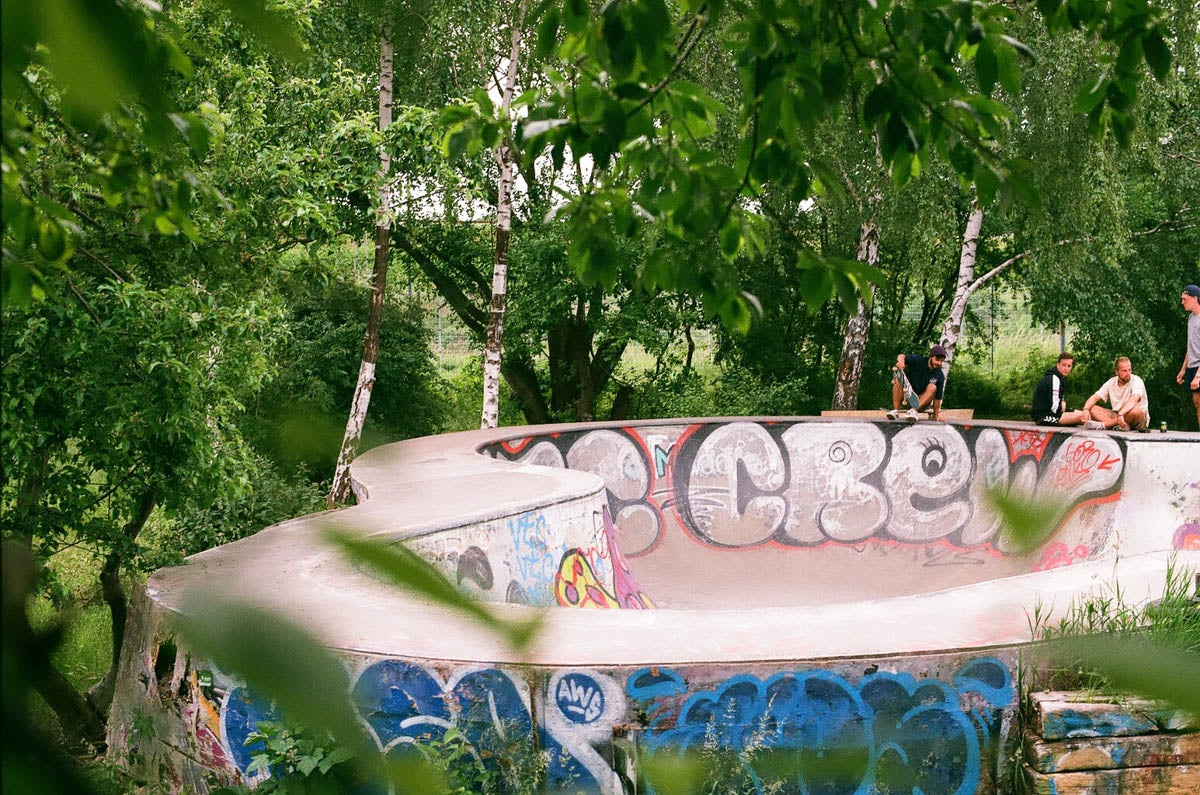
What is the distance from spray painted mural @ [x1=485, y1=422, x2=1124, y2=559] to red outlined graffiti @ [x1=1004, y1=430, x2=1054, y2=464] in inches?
0.6

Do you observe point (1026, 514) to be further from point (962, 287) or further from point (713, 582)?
point (962, 287)

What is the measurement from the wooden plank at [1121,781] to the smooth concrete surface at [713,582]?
7.3 inches

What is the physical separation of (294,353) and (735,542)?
309 inches

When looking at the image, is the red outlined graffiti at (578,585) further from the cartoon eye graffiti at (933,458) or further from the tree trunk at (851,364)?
the tree trunk at (851,364)

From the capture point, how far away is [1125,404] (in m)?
11.0

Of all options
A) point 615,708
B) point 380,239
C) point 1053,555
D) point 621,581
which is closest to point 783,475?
point 621,581

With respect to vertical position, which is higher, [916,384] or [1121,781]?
[916,384]

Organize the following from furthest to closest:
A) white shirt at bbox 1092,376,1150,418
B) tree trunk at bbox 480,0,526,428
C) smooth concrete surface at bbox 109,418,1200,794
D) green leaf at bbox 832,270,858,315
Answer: tree trunk at bbox 480,0,526,428 → white shirt at bbox 1092,376,1150,418 → green leaf at bbox 832,270,858,315 → smooth concrete surface at bbox 109,418,1200,794

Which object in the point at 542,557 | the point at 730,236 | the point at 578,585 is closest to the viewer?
the point at 730,236

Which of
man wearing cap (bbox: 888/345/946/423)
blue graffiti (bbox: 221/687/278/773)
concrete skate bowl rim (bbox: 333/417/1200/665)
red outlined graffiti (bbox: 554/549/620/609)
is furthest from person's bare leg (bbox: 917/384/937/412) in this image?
blue graffiti (bbox: 221/687/278/773)

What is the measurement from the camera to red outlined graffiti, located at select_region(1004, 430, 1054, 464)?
11.3m

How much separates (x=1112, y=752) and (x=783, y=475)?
27.3 feet

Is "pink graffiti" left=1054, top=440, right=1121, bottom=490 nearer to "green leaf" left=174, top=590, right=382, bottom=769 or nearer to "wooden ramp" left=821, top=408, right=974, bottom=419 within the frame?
"wooden ramp" left=821, top=408, right=974, bottom=419

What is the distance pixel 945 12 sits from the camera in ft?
6.20
